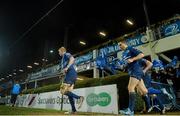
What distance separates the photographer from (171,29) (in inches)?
519

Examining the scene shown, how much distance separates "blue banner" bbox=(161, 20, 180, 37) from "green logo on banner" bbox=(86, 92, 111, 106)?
774 cm

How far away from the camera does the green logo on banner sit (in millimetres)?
7301

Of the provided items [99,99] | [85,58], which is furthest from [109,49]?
[99,99]

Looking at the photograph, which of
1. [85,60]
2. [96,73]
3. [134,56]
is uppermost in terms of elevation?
[85,60]

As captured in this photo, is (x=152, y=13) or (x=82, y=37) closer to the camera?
(x=152, y=13)

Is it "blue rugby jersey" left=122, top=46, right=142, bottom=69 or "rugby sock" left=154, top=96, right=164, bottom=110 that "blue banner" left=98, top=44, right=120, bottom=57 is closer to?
"rugby sock" left=154, top=96, right=164, bottom=110

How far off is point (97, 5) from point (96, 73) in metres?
8.13

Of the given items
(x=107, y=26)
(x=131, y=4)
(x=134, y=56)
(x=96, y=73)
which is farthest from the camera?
(x=107, y=26)

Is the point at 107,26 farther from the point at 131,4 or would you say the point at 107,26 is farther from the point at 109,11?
the point at 131,4

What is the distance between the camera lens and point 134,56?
4918mm

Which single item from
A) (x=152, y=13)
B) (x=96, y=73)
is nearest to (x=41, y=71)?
(x=96, y=73)

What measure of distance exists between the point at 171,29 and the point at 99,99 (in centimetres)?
808

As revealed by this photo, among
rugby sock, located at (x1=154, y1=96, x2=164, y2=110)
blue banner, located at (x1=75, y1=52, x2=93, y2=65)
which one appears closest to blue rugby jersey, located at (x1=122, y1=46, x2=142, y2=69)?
rugby sock, located at (x1=154, y1=96, x2=164, y2=110)

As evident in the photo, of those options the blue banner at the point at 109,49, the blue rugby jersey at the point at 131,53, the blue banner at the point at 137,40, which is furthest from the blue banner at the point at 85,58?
the blue rugby jersey at the point at 131,53
